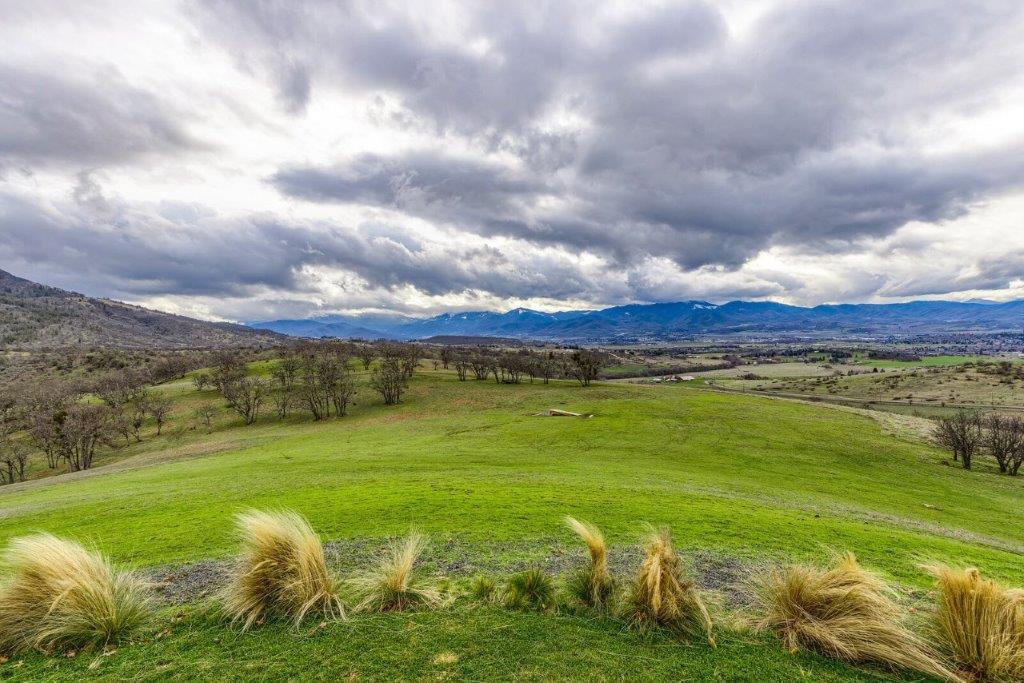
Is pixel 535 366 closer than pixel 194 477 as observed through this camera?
No

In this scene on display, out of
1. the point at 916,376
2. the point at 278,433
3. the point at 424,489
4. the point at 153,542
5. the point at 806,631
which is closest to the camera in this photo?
the point at 806,631

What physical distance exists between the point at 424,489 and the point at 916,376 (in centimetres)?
13595

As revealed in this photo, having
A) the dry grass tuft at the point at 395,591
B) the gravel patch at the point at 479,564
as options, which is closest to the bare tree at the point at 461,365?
the gravel patch at the point at 479,564

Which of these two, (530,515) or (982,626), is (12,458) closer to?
(530,515)

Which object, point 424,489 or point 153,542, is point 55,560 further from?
point 424,489

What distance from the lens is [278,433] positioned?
5356cm

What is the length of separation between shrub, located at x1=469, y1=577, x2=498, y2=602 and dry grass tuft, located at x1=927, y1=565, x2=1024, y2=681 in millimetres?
5423

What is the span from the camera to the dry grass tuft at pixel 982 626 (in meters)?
4.28

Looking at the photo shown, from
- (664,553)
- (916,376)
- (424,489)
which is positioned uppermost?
(664,553)

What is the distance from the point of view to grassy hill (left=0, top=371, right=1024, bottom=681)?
4.71m

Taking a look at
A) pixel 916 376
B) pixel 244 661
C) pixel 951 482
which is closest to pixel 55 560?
pixel 244 661

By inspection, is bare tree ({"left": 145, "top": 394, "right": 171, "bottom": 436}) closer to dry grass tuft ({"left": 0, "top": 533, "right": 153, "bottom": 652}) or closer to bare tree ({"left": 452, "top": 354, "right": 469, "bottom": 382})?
bare tree ({"left": 452, "top": 354, "right": 469, "bottom": 382})

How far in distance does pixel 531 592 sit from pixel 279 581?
3.53m

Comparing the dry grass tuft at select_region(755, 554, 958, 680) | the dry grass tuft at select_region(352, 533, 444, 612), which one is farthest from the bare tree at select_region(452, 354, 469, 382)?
the dry grass tuft at select_region(755, 554, 958, 680)
